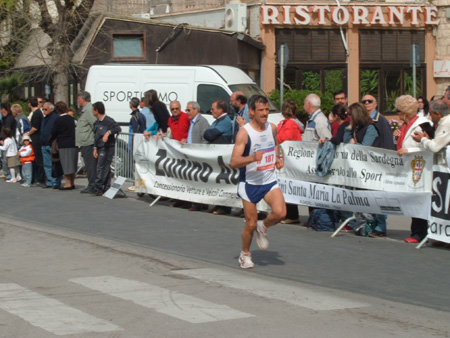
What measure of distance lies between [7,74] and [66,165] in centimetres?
1950

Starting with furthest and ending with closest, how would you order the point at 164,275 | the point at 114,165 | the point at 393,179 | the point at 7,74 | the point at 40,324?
1. the point at 7,74
2. the point at 114,165
3. the point at 393,179
4. the point at 164,275
5. the point at 40,324

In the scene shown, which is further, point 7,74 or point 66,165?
point 7,74

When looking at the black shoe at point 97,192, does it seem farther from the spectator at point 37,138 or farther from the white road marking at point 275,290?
the white road marking at point 275,290

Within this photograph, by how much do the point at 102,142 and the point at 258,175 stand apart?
775 cm

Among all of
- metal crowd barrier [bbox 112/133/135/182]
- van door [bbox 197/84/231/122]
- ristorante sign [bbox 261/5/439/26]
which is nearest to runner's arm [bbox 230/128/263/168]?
metal crowd barrier [bbox 112/133/135/182]

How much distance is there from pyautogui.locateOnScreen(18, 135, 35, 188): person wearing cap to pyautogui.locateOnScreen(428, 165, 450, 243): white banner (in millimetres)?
11039

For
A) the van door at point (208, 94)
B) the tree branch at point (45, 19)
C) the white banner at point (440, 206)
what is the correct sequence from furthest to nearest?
the tree branch at point (45, 19)
the van door at point (208, 94)
the white banner at point (440, 206)

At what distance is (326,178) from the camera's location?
12.3 metres

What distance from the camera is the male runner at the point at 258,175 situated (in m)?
9.41

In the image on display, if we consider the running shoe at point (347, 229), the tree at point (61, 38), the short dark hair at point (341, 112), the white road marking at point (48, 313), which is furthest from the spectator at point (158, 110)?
the tree at point (61, 38)

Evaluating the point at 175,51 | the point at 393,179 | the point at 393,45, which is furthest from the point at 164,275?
the point at 393,45

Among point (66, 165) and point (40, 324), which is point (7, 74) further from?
point (40, 324)

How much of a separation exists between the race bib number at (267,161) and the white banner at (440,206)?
2370mm

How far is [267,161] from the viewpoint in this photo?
9508 millimetres
